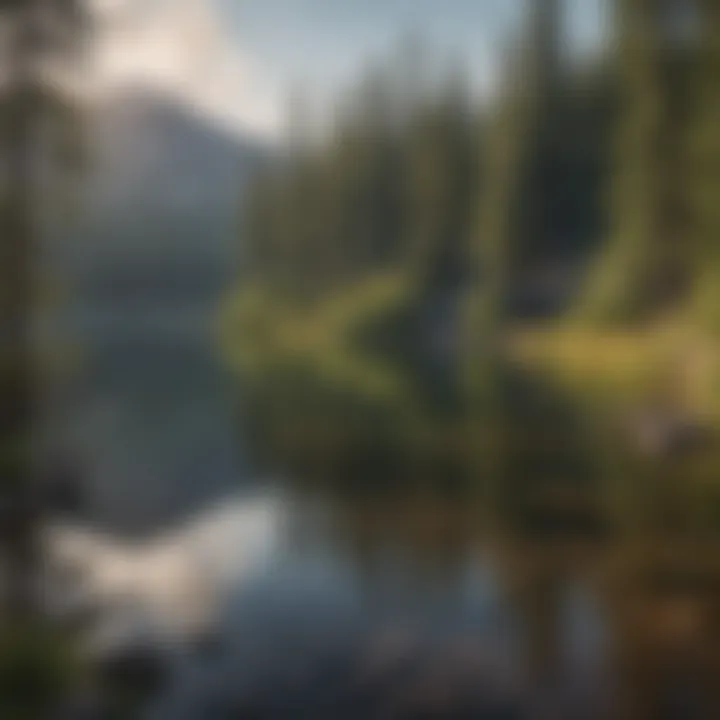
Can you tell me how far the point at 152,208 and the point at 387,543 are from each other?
618 millimetres

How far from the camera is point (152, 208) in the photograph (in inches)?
65.3

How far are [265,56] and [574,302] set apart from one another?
0.60 metres

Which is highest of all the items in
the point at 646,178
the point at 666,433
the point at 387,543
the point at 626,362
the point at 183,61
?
the point at 183,61

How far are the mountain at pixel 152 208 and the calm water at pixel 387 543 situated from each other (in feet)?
0.26

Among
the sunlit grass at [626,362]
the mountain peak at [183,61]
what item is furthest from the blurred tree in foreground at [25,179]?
the sunlit grass at [626,362]

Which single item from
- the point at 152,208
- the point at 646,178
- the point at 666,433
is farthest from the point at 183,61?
the point at 666,433

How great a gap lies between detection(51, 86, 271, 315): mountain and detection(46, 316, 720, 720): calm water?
0.08 metres

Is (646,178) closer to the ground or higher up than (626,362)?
higher up

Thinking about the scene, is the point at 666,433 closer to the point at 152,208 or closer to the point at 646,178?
the point at 646,178

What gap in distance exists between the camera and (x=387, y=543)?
161 centimetres

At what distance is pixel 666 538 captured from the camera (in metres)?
1.59

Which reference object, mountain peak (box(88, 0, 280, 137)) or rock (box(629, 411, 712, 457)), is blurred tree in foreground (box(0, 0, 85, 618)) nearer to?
mountain peak (box(88, 0, 280, 137))

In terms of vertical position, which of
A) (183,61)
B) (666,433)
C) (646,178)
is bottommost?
(666,433)

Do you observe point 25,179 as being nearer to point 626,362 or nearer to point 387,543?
point 387,543
